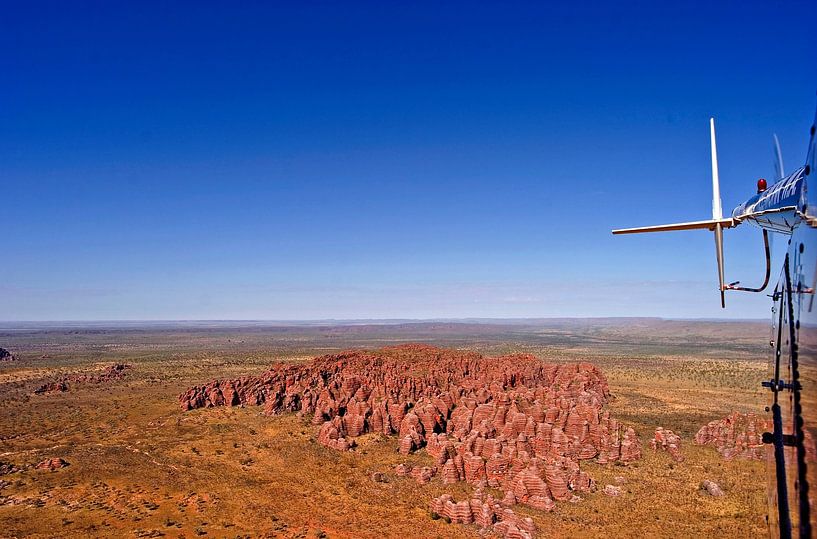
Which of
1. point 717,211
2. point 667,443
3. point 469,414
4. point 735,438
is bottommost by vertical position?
point 667,443

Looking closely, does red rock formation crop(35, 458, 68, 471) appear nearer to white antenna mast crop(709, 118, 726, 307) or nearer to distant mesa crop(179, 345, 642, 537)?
distant mesa crop(179, 345, 642, 537)

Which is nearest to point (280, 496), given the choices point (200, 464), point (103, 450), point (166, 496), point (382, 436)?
point (166, 496)

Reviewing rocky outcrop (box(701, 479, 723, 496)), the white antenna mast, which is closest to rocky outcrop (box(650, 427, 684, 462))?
rocky outcrop (box(701, 479, 723, 496))

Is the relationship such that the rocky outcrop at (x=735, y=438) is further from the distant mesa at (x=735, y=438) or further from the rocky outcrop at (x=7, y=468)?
the rocky outcrop at (x=7, y=468)

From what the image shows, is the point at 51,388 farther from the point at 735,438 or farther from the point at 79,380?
the point at 735,438

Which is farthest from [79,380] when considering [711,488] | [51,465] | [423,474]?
[711,488]
